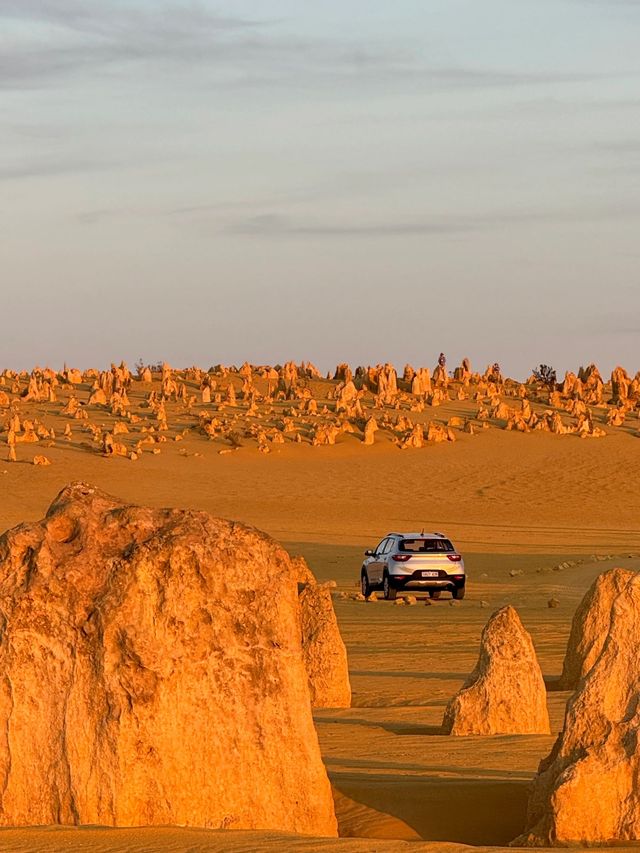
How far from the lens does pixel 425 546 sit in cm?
2878

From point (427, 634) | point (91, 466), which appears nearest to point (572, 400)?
point (91, 466)

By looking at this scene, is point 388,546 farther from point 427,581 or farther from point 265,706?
point 265,706

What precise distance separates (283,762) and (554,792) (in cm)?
134

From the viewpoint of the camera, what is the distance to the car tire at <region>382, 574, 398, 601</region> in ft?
94.2

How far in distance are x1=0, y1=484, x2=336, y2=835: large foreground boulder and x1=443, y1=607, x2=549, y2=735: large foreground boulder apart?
13.2 ft

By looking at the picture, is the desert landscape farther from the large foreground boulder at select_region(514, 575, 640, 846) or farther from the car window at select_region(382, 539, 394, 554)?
the car window at select_region(382, 539, 394, 554)

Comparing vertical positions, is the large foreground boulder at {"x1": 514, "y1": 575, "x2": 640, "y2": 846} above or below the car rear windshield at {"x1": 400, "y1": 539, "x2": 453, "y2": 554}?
above

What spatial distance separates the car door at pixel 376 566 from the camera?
29.2m

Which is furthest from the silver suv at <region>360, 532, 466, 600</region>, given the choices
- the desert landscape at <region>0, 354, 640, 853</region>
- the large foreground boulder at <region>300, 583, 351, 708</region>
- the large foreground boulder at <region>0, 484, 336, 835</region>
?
the large foreground boulder at <region>0, 484, 336, 835</region>

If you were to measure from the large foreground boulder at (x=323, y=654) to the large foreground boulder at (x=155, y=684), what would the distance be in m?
6.62

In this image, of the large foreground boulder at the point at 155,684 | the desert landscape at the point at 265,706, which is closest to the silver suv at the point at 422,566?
the desert landscape at the point at 265,706

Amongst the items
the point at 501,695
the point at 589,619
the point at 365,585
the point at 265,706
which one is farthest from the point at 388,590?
the point at 265,706

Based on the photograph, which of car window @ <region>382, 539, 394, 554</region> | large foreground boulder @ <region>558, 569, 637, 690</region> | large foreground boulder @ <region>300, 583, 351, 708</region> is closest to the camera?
large foreground boulder @ <region>558, 569, 637, 690</region>

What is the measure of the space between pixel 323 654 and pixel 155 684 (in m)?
7.20
